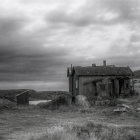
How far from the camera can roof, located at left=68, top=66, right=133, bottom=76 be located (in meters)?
41.9

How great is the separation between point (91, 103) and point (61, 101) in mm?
3959

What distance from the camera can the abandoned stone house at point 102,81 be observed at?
134 feet

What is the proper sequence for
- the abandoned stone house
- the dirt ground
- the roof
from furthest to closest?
the roof, the abandoned stone house, the dirt ground

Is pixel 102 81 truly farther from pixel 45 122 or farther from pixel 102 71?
pixel 45 122

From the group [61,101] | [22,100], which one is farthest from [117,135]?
[22,100]

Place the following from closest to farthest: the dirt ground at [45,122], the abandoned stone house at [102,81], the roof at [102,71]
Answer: the dirt ground at [45,122]
the abandoned stone house at [102,81]
the roof at [102,71]

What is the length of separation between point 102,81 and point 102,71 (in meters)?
1.77

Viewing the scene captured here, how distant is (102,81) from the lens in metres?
41.3

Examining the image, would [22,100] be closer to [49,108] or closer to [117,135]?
[49,108]

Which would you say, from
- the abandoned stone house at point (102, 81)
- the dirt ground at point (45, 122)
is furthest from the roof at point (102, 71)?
the dirt ground at point (45, 122)

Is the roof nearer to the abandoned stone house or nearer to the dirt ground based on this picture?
the abandoned stone house

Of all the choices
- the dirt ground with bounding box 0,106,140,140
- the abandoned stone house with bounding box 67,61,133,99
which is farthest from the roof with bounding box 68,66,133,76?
the dirt ground with bounding box 0,106,140,140

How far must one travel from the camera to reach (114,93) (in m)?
41.7

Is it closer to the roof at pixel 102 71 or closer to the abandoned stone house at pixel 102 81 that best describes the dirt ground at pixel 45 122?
the abandoned stone house at pixel 102 81
